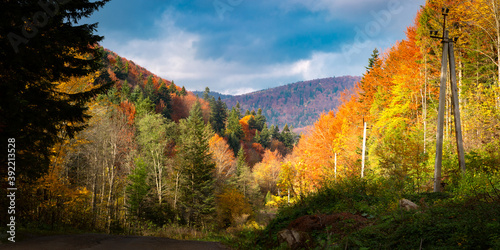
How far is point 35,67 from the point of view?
723 cm

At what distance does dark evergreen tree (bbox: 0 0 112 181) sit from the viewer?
6473mm

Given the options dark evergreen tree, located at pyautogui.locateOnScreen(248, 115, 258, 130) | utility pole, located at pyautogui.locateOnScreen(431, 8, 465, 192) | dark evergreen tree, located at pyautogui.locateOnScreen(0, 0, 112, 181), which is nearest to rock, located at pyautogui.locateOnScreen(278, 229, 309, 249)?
dark evergreen tree, located at pyautogui.locateOnScreen(0, 0, 112, 181)

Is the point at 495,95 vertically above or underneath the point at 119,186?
above

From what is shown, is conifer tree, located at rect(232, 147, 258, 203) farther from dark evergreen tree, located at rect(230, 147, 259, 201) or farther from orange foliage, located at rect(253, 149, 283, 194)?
orange foliage, located at rect(253, 149, 283, 194)

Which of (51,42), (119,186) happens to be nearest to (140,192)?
(119,186)

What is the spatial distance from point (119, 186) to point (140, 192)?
449 centimetres

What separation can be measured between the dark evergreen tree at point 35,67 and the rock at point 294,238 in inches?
283

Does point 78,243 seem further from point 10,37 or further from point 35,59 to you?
point 10,37

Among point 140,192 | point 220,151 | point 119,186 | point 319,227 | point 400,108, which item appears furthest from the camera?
point 220,151

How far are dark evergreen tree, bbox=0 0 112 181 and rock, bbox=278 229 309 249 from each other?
23.6ft

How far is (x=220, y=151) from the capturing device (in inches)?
1999

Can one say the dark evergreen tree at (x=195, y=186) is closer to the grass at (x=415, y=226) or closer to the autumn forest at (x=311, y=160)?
the autumn forest at (x=311, y=160)

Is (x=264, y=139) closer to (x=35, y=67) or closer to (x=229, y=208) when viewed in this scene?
(x=229, y=208)

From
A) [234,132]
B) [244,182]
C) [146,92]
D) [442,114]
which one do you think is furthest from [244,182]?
[442,114]
